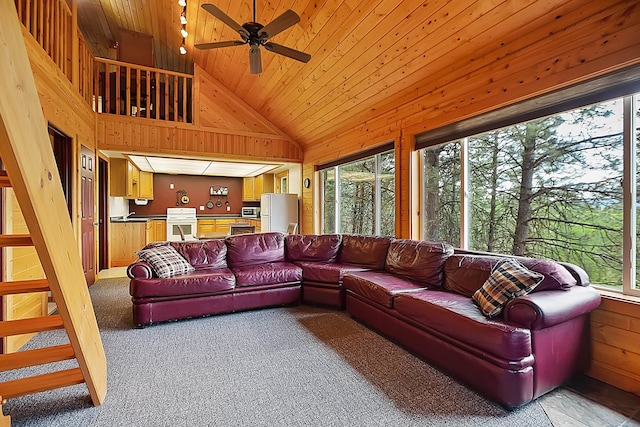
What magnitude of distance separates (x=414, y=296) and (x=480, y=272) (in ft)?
2.01

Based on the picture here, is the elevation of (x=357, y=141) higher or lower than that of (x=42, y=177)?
higher

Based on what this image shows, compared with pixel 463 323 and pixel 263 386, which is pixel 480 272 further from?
pixel 263 386

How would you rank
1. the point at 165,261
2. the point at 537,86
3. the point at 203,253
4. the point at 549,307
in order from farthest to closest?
the point at 203,253 → the point at 165,261 → the point at 537,86 → the point at 549,307

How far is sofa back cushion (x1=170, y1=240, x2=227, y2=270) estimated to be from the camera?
3.74m

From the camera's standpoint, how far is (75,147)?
13.2 feet

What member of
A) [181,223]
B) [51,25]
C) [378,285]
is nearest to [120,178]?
[181,223]

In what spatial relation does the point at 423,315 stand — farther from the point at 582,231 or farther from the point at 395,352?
the point at 582,231

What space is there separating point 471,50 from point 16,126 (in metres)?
3.34

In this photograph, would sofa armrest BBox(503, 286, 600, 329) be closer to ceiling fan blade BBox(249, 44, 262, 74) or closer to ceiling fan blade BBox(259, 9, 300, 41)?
ceiling fan blade BBox(259, 9, 300, 41)

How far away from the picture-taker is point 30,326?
4.82 feet

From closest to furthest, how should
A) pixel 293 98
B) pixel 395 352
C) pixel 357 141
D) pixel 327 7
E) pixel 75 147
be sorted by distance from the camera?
1. pixel 395 352
2. pixel 327 7
3. pixel 75 147
4. pixel 357 141
5. pixel 293 98

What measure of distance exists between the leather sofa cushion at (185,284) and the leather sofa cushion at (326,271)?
0.89 meters

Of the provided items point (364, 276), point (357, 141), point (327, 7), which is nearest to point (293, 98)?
point (357, 141)

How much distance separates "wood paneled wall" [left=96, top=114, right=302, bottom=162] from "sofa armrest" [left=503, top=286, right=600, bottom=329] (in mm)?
5353
